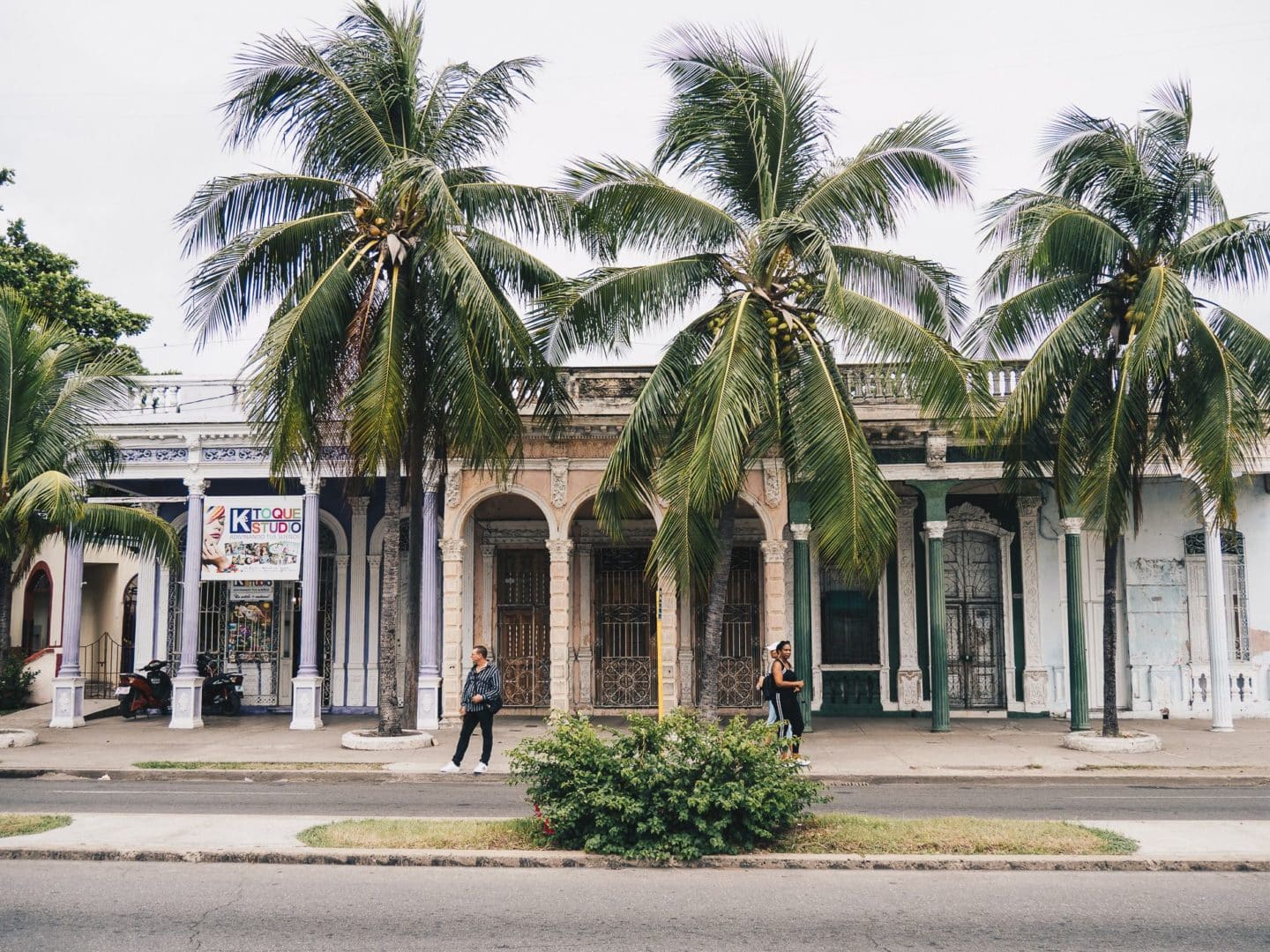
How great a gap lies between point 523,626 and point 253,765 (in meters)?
7.73

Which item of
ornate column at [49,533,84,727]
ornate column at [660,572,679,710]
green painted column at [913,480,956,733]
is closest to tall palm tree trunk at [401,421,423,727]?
ornate column at [660,572,679,710]

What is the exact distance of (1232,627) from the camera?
2120 centimetres

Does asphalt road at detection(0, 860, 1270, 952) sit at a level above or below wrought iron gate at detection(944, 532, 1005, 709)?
below

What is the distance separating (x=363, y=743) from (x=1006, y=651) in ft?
38.3

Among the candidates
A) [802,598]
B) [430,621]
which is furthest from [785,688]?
[430,621]

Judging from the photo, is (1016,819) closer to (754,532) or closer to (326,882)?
(326,882)

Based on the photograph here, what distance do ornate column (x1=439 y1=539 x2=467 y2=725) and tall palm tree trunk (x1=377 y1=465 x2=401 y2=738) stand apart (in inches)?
86.3

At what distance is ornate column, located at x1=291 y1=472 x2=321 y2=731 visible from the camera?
2002cm

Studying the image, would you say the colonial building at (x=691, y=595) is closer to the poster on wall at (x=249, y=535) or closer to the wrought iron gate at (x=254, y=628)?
the wrought iron gate at (x=254, y=628)

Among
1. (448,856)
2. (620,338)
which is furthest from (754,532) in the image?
(448,856)

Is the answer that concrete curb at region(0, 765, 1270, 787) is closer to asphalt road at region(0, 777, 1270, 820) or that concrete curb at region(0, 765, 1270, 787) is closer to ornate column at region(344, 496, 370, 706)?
asphalt road at region(0, 777, 1270, 820)

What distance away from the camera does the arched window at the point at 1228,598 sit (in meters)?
21.1

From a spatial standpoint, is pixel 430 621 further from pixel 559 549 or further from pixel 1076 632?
pixel 1076 632

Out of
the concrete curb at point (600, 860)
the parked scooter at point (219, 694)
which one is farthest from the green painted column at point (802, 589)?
the parked scooter at point (219, 694)
